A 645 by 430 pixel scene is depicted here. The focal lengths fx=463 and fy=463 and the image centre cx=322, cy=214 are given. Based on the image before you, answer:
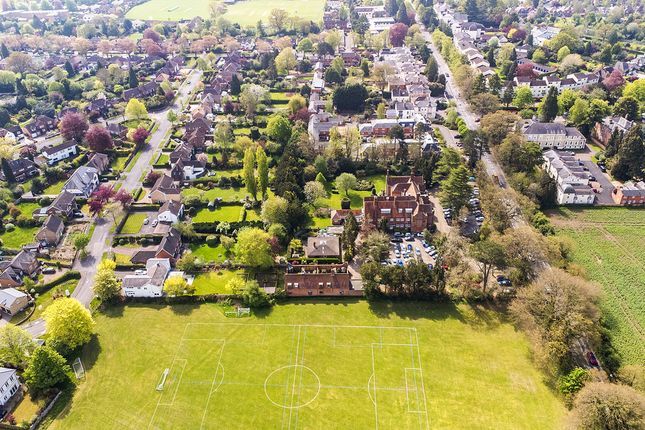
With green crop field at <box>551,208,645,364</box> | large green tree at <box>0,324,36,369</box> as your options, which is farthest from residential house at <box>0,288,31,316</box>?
green crop field at <box>551,208,645,364</box>

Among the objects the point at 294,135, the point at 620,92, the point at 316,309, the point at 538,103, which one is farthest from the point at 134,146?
the point at 620,92

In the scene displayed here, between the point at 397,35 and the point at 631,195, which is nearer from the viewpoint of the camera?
the point at 631,195

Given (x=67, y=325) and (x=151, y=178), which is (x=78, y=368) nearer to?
(x=67, y=325)

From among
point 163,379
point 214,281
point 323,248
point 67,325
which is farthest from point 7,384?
point 323,248

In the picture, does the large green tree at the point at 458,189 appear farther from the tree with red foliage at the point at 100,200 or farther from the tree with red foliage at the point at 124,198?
the tree with red foliage at the point at 100,200

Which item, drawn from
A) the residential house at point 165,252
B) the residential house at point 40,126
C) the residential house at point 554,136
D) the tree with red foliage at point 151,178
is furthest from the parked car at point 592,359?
the residential house at point 40,126

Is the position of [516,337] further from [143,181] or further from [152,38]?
[152,38]
